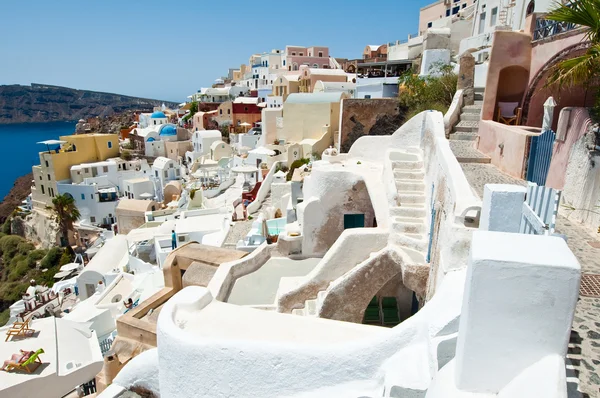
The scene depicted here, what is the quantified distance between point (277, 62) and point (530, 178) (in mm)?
55730

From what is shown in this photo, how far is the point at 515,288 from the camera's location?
6.95 ft

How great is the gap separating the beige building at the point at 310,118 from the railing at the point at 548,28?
15688 millimetres

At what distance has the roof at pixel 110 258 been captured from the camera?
22.0 m

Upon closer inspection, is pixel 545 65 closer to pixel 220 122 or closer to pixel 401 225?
pixel 401 225

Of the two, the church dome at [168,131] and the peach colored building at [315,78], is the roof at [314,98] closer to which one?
the peach colored building at [315,78]

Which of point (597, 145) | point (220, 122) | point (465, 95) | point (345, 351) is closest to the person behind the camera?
point (345, 351)

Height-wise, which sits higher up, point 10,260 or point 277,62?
point 277,62

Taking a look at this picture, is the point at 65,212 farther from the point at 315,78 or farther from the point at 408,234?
the point at 408,234

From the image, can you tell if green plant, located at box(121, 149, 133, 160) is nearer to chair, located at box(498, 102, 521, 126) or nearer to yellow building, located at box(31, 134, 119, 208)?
yellow building, located at box(31, 134, 119, 208)

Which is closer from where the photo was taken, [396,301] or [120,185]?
[396,301]

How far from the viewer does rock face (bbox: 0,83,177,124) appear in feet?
498

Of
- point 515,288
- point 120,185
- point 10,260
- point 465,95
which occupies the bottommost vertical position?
point 10,260

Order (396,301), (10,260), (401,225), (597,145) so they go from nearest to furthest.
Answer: (597,145) → (401,225) → (396,301) → (10,260)

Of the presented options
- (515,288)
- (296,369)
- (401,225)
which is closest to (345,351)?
(296,369)
